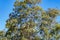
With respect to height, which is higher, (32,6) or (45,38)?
(32,6)

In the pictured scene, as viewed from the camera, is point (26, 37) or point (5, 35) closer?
point (26, 37)

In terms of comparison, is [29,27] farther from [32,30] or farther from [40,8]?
[40,8]

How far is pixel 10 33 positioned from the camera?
82.0 feet

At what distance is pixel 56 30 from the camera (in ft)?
81.7

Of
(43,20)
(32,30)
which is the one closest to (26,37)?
(32,30)

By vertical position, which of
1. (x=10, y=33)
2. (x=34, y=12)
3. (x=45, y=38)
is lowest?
(x=45, y=38)

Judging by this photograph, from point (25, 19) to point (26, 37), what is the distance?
A: 2175 mm

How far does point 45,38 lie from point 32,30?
1830 millimetres

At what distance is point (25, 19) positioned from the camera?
24844 mm

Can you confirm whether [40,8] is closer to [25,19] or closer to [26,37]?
[25,19]

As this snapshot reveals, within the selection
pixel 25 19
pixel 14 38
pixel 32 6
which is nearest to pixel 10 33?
pixel 14 38

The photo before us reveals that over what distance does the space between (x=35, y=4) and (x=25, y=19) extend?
7.43ft

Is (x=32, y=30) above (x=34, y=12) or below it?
below

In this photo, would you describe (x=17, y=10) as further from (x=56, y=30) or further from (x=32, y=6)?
(x=56, y=30)
